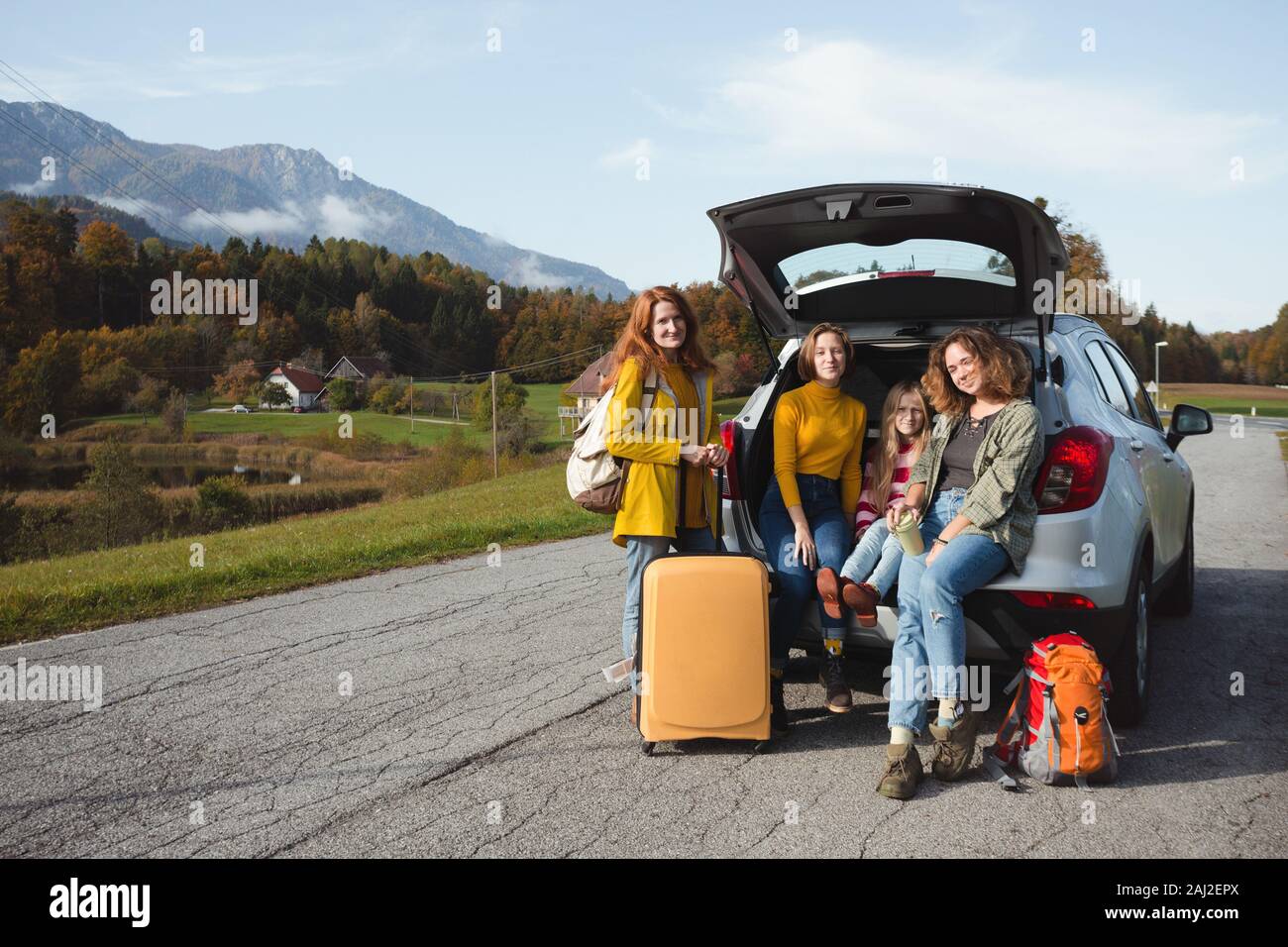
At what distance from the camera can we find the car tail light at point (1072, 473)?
3955mm

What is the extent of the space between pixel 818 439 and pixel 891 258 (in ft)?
3.36

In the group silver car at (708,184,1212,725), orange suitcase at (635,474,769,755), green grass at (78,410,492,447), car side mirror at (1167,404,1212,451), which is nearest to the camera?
silver car at (708,184,1212,725)

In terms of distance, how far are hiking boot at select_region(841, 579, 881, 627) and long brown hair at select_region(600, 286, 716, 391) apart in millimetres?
1275

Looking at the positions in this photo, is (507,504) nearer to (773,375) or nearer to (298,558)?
(298,558)

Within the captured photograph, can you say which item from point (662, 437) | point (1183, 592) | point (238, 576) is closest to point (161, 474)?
point (238, 576)

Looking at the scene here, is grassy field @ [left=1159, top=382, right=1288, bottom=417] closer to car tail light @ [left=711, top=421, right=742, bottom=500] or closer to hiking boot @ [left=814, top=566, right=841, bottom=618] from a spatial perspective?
car tail light @ [left=711, top=421, right=742, bottom=500]

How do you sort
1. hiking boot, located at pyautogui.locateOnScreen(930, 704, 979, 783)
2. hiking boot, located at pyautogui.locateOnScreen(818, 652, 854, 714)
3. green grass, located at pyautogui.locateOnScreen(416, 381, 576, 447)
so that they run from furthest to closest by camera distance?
green grass, located at pyautogui.locateOnScreen(416, 381, 576, 447) → hiking boot, located at pyautogui.locateOnScreen(818, 652, 854, 714) → hiking boot, located at pyautogui.locateOnScreen(930, 704, 979, 783)

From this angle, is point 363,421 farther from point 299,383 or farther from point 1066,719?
point 1066,719

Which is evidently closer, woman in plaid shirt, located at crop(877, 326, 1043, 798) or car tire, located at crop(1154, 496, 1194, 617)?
woman in plaid shirt, located at crop(877, 326, 1043, 798)

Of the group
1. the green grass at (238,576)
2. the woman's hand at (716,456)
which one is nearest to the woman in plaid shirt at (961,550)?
the woman's hand at (716,456)

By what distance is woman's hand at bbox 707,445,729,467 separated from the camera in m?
4.41

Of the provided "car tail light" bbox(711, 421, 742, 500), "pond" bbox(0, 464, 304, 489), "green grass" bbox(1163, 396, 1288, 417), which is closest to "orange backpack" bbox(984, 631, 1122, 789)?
"car tail light" bbox(711, 421, 742, 500)
